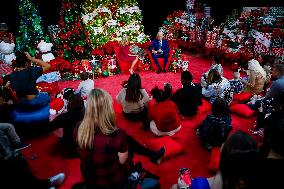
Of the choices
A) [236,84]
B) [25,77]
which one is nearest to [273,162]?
[25,77]

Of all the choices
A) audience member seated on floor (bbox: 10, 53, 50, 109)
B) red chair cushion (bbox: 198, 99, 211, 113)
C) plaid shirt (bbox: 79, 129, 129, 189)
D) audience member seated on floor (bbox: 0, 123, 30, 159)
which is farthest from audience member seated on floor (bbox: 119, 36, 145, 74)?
plaid shirt (bbox: 79, 129, 129, 189)

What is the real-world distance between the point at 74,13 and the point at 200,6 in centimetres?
550

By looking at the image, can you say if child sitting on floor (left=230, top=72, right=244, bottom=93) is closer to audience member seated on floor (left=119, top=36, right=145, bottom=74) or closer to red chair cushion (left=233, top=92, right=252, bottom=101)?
red chair cushion (left=233, top=92, right=252, bottom=101)

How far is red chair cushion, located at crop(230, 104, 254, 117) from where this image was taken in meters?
5.60

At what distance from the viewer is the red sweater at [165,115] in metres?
4.58

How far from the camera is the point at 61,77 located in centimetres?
836

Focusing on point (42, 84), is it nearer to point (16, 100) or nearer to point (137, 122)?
point (16, 100)

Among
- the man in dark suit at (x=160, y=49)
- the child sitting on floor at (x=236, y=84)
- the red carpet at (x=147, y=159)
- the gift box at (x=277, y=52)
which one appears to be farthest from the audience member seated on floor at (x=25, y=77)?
the gift box at (x=277, y=52)

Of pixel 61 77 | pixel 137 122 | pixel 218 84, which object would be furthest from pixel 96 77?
pixel 218 84

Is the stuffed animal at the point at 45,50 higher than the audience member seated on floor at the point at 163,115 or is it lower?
higher

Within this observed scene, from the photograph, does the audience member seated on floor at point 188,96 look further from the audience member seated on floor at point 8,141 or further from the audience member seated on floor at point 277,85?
the audience member seated on floor at point 8,141

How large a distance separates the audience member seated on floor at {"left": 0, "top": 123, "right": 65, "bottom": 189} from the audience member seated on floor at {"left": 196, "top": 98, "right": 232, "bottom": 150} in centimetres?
231

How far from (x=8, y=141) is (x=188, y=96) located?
3238mm

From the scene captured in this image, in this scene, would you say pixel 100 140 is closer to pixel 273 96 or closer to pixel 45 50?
pixel 273 96
